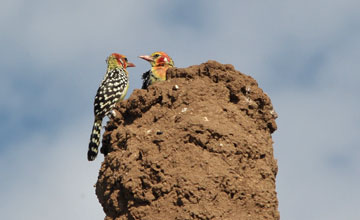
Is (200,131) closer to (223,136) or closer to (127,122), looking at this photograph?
(223,136)

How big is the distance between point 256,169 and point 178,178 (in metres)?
1.05

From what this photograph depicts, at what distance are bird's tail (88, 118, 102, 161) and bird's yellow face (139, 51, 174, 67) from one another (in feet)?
5.46

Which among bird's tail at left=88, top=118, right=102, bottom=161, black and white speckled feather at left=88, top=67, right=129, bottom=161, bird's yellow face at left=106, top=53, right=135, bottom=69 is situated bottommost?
bird's tail at left=88, top=118, right=102, bottom=161

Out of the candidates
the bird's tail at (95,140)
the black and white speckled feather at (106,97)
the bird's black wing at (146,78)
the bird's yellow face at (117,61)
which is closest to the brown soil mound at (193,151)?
the bird's tail at (95,140)

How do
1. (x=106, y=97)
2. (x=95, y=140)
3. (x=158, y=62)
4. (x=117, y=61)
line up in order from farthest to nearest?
(x=117, y=61) → (x=158, y=62) → (x=106, y=97) → (x=95, y=140)

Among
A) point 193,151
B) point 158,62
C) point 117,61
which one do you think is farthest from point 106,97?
point 193,151

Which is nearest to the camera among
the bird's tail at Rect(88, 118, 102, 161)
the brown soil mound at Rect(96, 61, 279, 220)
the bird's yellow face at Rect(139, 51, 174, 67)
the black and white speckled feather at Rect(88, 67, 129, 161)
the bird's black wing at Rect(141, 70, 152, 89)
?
the brown soil mound at Rect(96, 61, 279, 220)

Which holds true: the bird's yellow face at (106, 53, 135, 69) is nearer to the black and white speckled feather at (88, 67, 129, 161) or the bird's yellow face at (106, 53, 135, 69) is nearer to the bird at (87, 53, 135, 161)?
the bird at (87, 53, 135, 161)

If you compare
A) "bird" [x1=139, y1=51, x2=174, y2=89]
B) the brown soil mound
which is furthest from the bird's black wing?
the brown soil mound

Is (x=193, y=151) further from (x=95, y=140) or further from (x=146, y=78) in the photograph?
(x=146, y=78)

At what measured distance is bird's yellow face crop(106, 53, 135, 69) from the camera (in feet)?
44.8

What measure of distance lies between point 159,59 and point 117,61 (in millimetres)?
1328

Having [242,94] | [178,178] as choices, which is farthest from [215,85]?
[178,178]

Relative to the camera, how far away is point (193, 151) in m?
8.23
